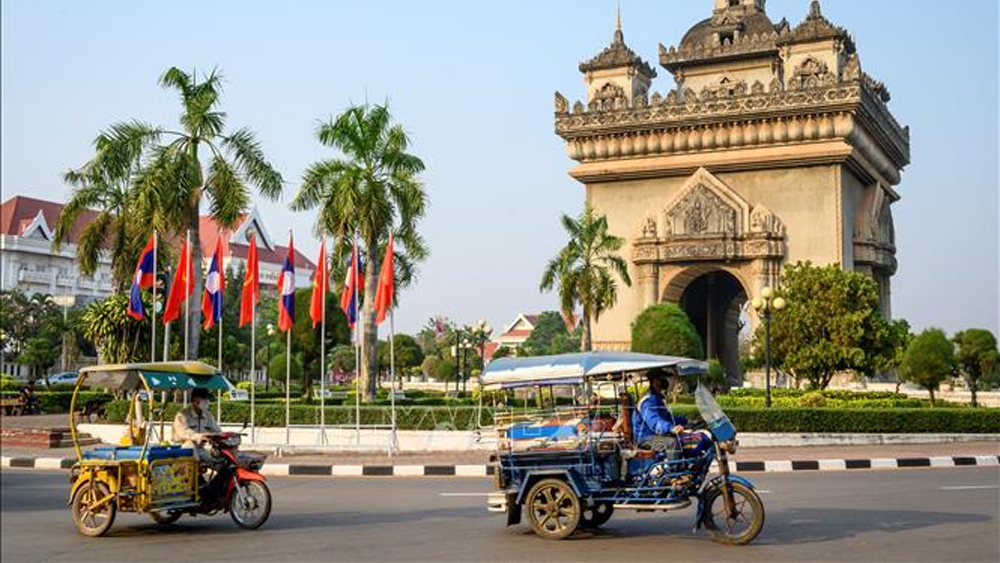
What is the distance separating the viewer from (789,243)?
139ft

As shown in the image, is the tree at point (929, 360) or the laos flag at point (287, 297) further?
the tree at point (929, 360)

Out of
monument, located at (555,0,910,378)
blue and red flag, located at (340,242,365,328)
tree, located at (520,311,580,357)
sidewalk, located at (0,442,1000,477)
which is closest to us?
sidewalk, located at (0,442,1000,477)

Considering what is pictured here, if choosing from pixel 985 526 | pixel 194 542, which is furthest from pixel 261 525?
pixel 985 526

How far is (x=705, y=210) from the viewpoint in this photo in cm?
4325

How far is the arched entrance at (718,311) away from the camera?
48.9m

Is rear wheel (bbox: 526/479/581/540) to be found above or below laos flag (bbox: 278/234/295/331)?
below

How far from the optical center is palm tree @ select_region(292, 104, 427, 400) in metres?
26.7

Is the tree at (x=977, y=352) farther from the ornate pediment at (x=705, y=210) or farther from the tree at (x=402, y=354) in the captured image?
the tree at (x=402, y=354)

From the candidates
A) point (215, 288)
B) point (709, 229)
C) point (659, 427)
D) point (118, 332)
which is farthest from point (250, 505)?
point (709, 229)

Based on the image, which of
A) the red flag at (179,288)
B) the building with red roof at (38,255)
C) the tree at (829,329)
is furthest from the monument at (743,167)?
the building with red roof at (38,255)

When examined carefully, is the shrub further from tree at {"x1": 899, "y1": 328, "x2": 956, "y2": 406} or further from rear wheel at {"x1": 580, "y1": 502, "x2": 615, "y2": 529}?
rear wheel at {"x1": 580, "y1": 502, "x2": 615, "y2": 529}

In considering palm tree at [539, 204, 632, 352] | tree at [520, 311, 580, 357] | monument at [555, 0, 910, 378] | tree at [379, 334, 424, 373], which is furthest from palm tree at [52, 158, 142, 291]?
tree at [520, 311, 580, 357]

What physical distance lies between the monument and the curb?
72.6 ft

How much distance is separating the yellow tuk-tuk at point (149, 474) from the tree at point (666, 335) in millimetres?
26090
